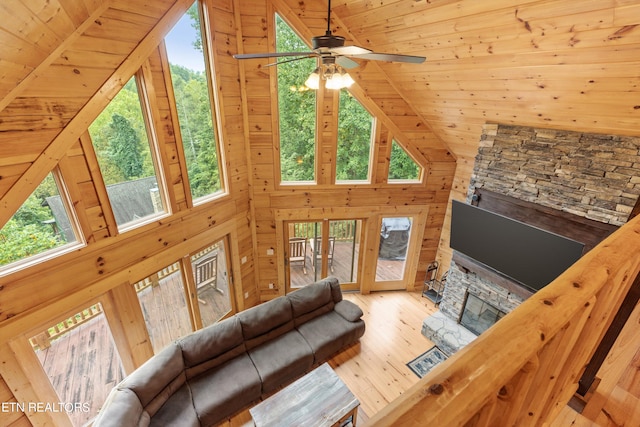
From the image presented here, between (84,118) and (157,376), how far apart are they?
286 centimetres

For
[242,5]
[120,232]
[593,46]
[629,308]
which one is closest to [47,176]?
[120,232]

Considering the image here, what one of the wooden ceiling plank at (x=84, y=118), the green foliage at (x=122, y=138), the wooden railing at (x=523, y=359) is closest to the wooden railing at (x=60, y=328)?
the wooden ceiling plank at (x=84, y=118)

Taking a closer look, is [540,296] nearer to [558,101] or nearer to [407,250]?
[558,101]

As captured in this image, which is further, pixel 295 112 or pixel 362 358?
pixel 295 112

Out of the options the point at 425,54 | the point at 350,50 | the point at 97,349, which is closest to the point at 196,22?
the point at 350,50

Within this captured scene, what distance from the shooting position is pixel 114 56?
9.16 ft

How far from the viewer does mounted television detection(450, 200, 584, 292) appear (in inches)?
132

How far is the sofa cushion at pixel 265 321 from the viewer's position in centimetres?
410

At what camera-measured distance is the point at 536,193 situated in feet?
12.4

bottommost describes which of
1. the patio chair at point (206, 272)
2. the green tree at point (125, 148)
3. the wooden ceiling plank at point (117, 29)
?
the patio chair at point (206, 272)

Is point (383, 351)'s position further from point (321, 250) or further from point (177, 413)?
point (177, 413)

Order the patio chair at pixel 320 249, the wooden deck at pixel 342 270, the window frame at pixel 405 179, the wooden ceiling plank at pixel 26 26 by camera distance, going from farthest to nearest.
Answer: the wooden deck at pixel 342 270 → the patio chair at pixel 320 249 → the window frame at pixel 405 179 → the wooden ceiling plank at pixel 26 26

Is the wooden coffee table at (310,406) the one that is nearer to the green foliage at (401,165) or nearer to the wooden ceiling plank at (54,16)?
the green foliage at (401,165)

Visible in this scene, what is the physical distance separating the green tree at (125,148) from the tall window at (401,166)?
3917 millimetres
